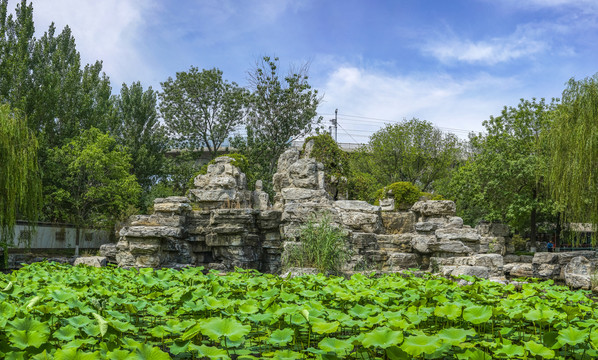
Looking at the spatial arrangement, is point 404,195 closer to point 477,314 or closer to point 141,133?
point 477,314

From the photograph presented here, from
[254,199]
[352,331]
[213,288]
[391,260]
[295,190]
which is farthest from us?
[254,199]

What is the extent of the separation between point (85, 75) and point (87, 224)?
28.9 ft

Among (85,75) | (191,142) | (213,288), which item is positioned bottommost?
(213,288)

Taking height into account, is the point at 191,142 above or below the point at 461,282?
above

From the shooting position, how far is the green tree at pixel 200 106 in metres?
28.5

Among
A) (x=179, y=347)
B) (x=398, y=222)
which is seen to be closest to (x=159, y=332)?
(x=179, y=347)

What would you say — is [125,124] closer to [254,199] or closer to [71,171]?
[71,171]

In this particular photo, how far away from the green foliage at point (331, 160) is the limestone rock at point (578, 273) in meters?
6.22

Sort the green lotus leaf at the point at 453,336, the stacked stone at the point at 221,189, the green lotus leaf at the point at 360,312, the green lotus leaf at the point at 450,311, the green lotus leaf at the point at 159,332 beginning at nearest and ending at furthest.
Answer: the green lotus leaf at the point at 453,336 < the green lotus leaf at the point at 159,332 < the green lotus leaf at the point at 450,311 < the green lotus leaf at the point at 360,312 < the stacked stone at the point at 221,189

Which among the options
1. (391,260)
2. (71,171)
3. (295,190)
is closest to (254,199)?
(295,190)

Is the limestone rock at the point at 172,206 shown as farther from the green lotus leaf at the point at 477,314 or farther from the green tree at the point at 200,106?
the green tree at the point at 200,106

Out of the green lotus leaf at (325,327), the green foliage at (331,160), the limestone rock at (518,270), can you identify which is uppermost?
the green foliage at (331,160)

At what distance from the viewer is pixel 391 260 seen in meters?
9.84

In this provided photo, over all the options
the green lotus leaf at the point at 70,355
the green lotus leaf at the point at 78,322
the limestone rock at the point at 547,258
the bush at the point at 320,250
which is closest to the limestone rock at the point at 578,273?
the limestone rock at the point at 547,258
